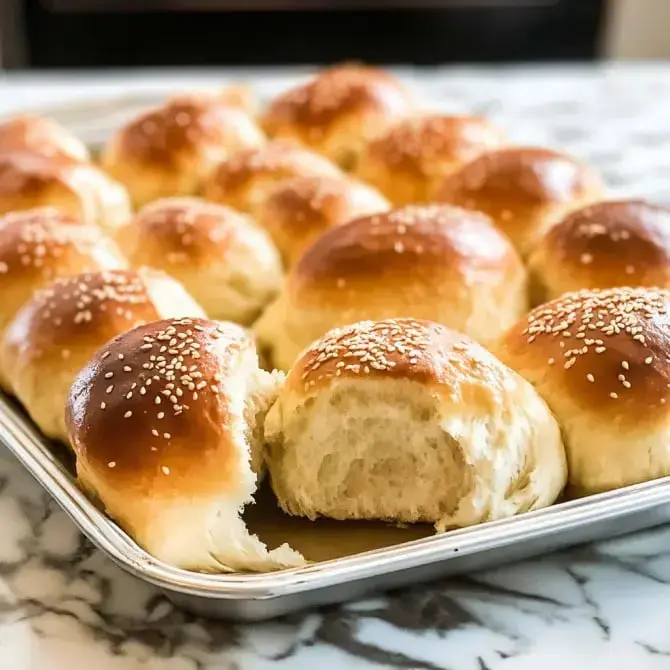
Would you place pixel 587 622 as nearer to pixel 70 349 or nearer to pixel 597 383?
pixel 597 383

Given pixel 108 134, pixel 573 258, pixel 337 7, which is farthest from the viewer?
pixel 337 7

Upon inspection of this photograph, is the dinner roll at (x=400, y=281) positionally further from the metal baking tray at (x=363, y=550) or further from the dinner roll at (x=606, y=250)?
the metal baking tray at (x=363, y=550)

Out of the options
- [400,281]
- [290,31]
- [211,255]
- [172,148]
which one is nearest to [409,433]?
[400,281]

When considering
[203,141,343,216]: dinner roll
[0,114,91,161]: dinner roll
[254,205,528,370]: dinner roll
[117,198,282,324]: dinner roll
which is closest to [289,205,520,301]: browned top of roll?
[254,205,528,370]: dinner roll

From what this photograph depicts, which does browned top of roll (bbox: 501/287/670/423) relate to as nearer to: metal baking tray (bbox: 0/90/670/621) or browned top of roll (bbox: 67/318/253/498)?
metal baking tray (bbox: 0/90/670/621)

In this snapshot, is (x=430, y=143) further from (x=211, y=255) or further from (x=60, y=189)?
(x=60, y=189)

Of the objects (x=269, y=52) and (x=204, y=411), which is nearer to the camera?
(x=204, y=411)

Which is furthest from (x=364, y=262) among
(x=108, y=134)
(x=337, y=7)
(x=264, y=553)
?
(x=337, y=7)
